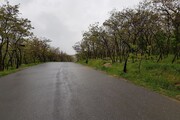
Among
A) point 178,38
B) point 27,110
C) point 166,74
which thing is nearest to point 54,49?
point 178,38

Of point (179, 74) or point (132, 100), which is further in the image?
point (179, 74)

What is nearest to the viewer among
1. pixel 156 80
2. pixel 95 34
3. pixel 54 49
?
pixel 156 80

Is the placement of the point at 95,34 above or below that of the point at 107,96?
above

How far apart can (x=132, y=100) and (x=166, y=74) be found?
8.18 m

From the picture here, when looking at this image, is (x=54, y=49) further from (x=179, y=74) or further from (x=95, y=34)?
(x=179, y=74)

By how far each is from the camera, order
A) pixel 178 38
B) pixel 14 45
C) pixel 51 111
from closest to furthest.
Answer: pixel 51 111 → pixel 178 38 → pixel 14 45

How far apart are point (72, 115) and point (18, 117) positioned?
5.16 feet

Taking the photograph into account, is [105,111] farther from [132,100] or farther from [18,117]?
[18,117]

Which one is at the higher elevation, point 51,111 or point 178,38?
point 178,38

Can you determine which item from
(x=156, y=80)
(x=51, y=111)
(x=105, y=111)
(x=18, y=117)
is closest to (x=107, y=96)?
A: (x=105, y=111)

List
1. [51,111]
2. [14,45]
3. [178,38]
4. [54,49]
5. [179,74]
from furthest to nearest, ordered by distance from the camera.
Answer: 1. [54,49]
2. [14,45]
3. [178,38]
4. [179,74]
5. [51,111]

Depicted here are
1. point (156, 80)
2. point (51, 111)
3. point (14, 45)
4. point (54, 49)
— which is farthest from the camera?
point (54, 49)

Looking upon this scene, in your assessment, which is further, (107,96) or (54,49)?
(54,49)

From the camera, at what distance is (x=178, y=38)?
2464 centimetres
